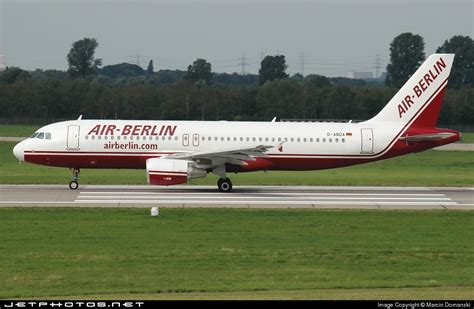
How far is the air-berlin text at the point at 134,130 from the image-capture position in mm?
41812

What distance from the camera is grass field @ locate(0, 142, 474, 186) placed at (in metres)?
47.0

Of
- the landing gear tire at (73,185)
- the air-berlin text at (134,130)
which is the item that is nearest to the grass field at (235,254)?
the landing gear tire at (73,185)

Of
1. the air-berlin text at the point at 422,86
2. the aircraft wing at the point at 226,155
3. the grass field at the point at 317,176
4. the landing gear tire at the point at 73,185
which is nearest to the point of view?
the aircraft wing at the point at 226,155

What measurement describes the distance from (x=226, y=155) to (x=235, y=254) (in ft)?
50.9

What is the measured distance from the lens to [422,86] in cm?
4372

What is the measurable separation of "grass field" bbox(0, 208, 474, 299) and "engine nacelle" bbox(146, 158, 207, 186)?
5654 millimetres

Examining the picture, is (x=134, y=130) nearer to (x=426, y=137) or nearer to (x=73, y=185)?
(x=73, y=185)

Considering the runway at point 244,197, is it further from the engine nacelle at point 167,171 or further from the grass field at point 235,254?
the grass field at point 235,254

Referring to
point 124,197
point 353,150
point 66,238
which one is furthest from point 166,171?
point 66,238

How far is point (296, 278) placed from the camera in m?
22.6

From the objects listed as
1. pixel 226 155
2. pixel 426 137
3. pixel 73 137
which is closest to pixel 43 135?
pixel 73 137

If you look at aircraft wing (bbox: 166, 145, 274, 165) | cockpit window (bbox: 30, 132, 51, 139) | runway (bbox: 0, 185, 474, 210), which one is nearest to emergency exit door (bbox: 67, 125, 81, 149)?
cockpit window (bbox: 30, 132, 51, 139)

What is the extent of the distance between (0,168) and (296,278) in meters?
34.4

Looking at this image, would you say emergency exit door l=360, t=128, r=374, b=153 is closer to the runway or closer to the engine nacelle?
the runway
